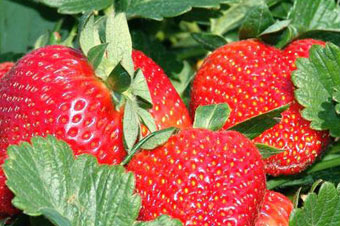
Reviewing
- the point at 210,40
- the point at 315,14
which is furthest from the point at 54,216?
the point at 315,14

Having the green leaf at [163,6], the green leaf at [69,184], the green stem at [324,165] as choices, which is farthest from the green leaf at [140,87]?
the green stem at [324,165]

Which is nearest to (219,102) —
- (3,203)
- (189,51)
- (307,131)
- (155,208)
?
(307,131)

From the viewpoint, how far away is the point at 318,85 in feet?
4.30

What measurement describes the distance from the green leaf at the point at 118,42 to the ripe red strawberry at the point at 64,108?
4 cm

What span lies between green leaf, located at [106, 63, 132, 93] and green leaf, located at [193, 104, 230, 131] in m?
0.12

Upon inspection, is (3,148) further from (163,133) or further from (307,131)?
(307,131)

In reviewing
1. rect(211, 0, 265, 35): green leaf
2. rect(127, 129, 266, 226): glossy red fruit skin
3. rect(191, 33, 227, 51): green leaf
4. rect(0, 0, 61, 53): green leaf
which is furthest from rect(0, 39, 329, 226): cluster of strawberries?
rect(0, 0, 61, 53): green leaf

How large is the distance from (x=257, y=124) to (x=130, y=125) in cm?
20

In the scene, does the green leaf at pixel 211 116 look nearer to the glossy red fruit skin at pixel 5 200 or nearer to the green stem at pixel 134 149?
the green stem at pixel 134 149

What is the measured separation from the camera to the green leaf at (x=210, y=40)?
1441 millimetres

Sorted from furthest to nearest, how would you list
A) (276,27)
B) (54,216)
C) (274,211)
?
(276,27) < (274,211) < (54,216)

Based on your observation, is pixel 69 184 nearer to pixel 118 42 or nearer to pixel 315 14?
pixel 118 42

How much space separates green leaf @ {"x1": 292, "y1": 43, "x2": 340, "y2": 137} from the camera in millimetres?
1298

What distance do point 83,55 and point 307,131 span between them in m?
0.36
